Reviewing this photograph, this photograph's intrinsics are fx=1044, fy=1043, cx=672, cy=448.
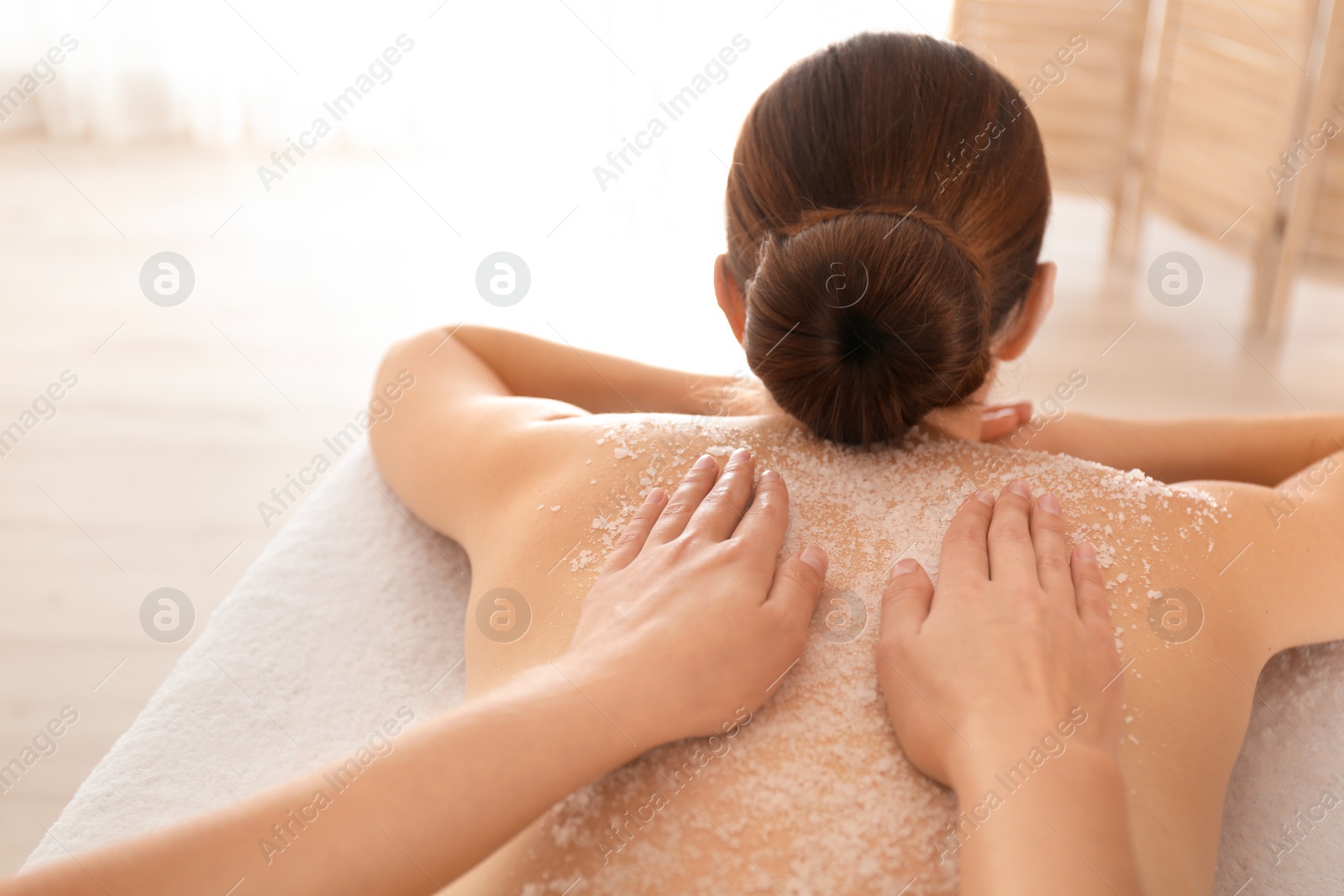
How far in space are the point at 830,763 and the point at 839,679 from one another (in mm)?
66

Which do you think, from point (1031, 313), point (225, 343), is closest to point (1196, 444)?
point (1031, 313)

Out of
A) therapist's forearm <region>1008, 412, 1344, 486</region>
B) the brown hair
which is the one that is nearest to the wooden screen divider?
therapist's forearm <region>1008, 412, 1344, 486</region>

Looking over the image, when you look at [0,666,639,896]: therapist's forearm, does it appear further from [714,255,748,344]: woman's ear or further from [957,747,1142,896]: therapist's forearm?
[714,255,748,344]: woman's ear

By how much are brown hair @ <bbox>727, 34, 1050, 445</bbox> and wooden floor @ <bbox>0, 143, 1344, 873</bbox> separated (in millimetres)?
591

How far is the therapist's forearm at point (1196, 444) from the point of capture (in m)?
1.15

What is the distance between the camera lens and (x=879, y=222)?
2.57ft

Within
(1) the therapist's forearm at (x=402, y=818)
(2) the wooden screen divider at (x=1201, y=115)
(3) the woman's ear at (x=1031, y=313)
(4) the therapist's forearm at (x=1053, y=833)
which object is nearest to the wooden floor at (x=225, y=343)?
(2) the wooden screen divider at (x=1201, y=115)

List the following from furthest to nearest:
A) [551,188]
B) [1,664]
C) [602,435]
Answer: [551,188] < [1,664] < [602,435]

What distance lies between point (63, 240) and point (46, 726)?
195cm

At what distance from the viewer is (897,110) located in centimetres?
83

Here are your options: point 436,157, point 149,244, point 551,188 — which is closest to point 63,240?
point 149,244

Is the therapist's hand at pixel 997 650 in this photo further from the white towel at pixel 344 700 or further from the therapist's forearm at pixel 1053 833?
the white towel at pixel 344 700

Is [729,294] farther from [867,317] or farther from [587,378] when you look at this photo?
[587,378]

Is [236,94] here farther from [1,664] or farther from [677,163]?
[1,664]
